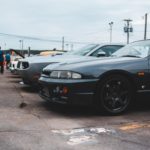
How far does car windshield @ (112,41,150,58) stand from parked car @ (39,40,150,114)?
0.54 ft

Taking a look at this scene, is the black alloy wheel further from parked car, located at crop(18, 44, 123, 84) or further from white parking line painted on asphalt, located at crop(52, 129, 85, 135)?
parked car, located at crop(18, 44, 123, 84)

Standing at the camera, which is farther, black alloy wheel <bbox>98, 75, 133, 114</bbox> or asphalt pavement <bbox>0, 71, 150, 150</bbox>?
black alloy wheel <bbox>98, 75, 133, 114</bbox>

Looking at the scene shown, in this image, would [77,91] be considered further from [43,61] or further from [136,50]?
[43,61]

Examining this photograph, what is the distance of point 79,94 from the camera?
23.5 ft

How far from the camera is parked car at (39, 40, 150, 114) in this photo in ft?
23.6

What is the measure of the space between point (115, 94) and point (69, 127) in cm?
141

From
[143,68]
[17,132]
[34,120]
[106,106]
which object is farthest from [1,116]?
[143,68]

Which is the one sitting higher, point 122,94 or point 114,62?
point 114,62

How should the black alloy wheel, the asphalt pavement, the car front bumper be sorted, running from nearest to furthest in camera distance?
the asphalt pavement < the car front bumper < the black alloy wheel

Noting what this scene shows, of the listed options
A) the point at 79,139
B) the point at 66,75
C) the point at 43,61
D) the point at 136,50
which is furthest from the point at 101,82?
the point at 43,61

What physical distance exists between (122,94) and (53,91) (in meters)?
1.23

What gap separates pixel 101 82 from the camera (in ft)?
23.8

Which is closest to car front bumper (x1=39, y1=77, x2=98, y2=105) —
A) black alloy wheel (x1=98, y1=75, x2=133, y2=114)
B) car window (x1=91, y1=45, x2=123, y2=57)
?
black alloy wheel (x1=98, y1=75, x2=133, y2=114)

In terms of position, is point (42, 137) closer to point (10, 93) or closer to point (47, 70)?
point (47, 70)
